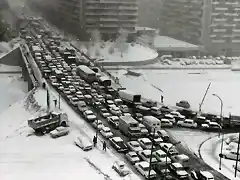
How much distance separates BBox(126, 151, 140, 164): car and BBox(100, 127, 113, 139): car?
4.85ft

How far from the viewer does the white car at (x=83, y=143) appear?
12.4 m

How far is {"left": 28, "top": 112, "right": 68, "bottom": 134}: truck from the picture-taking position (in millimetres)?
13680

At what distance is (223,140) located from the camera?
47.2ft

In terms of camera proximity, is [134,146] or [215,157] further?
[215,157]

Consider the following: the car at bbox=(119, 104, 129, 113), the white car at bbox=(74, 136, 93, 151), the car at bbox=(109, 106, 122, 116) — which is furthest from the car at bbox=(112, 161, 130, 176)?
the car at bbox=(119, 104, 129, 113)

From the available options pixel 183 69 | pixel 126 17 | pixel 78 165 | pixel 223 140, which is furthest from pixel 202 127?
pixel 126 17

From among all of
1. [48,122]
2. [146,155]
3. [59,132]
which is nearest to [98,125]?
[59,132]

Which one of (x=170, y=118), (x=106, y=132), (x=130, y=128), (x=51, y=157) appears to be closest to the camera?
(x=51, y=157)

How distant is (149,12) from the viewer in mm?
43875

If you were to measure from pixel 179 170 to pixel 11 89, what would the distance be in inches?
570

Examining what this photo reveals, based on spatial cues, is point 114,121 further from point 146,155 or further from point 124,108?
point 146,155

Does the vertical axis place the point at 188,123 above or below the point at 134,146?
below

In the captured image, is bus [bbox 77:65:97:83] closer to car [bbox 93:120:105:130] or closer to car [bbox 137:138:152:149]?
car [bbox 93:120:105:130]

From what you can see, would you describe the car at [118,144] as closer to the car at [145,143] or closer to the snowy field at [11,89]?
the car at [145,143]
